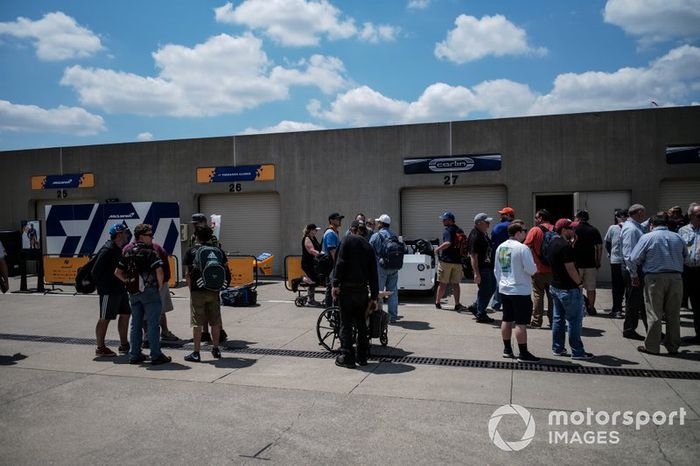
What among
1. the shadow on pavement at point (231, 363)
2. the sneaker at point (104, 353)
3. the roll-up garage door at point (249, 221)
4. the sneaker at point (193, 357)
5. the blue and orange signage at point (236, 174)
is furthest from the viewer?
the roll-up garage door at point (249, 221)

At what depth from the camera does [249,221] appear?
18.4 metres

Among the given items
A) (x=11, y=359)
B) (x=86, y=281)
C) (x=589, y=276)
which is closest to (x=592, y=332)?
(x=589, y=276)

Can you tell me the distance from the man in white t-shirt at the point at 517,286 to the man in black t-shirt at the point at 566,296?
1.26 feet

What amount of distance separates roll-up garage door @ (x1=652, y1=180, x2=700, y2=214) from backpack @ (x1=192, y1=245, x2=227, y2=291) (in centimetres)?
1249

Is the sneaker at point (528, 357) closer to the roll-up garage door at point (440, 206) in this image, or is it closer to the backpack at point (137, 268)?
the backpack at point (137, 268)

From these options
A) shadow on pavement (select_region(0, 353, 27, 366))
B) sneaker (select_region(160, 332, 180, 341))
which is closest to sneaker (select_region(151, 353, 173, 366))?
sneaker (select_region(160, 332, 180, 341))

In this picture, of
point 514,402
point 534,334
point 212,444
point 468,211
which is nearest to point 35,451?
point 212,444

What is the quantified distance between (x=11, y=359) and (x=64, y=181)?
49.3 feet

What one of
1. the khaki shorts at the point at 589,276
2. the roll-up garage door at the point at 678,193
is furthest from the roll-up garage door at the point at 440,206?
the khaki shorts at the point at 589,276

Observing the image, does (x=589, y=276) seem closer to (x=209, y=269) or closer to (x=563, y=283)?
(x=563, y=283)

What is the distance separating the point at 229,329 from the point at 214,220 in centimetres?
772

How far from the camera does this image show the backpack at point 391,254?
352 inches

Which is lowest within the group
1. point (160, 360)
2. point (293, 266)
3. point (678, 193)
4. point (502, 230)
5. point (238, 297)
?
point (160, 360)

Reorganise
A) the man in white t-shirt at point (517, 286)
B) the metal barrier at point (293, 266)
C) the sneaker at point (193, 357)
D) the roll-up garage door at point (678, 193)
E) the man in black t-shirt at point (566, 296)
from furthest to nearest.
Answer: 1. the roll-up garage door at point (678, 193)
2. the metal barrier at point (293, 266)
3. the sneaker at point (193, 357)
4. the man in black t-shirt at point (566, 296)
5. the man in white t-shirt at point (517, 286)
